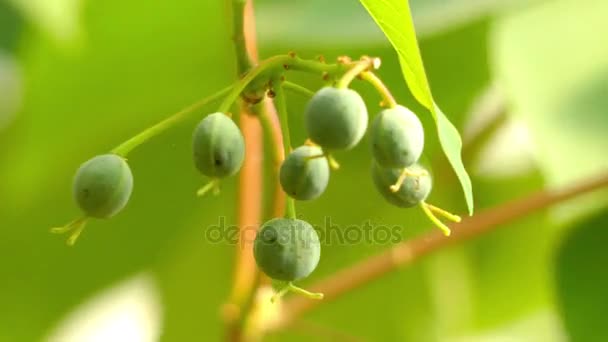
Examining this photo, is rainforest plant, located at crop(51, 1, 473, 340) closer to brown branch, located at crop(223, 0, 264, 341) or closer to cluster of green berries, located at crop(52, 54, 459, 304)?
cluster of green berries, located at crop(52, 54, 459, 304)

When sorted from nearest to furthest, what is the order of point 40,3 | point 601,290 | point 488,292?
point 40,3, point 601,290, point 488,292

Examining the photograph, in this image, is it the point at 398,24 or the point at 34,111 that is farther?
the point at 34,111

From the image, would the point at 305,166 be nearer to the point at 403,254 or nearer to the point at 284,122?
the point at 284,122

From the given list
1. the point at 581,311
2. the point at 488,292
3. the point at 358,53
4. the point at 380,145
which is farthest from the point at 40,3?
the point at 488,292

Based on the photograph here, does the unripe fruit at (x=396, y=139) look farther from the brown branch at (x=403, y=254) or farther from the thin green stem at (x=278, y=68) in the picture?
the brown branch at (x=403, y=254)

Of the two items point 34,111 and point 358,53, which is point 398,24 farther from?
point 34,111

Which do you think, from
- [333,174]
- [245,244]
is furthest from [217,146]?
[333,174]

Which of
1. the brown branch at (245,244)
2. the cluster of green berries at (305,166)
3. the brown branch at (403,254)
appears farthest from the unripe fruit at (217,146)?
the brown branch at (403,254)
